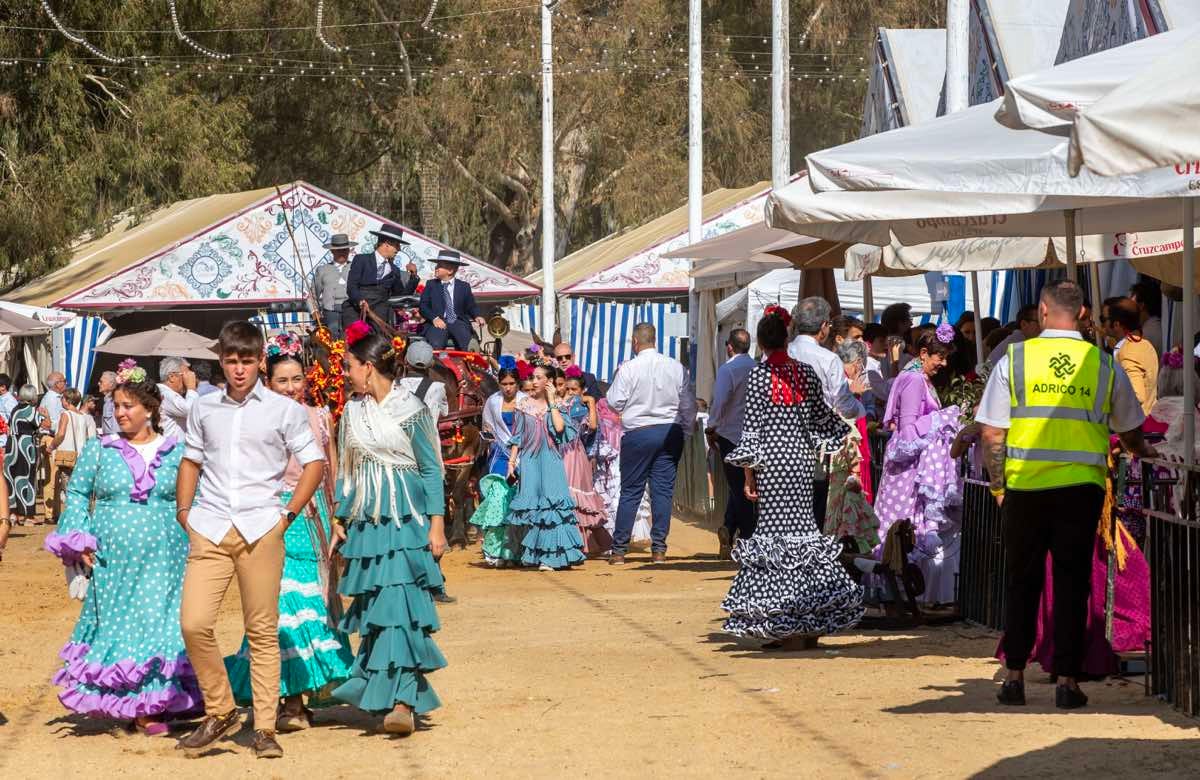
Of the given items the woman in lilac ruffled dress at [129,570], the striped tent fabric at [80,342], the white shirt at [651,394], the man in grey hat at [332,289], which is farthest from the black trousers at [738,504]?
the striped tent fabric at [80,342]

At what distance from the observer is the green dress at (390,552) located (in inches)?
321

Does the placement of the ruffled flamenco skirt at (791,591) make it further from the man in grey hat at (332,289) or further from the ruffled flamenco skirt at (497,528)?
the man in grey hat at (332,289)

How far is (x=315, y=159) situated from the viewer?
51.9 metres

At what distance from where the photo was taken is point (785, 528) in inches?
414

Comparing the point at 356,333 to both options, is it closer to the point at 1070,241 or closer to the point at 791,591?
the point at 791,591

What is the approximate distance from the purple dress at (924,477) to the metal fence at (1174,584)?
2757mm

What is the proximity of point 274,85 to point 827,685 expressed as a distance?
136 ft

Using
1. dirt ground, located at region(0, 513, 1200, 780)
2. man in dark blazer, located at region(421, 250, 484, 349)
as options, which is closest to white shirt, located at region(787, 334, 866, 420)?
dirt ground, located at region(0, 513, 1200, 780)

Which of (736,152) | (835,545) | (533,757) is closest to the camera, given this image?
(533,757)

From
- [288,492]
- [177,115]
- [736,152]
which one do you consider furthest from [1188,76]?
[736,152]

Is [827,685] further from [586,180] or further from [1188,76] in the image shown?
[586,180]

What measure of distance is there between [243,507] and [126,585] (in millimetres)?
1131

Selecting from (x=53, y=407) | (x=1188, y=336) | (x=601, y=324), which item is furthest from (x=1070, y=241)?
(x=601, y=324)

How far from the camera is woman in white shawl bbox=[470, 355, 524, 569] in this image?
1691 centimetres
